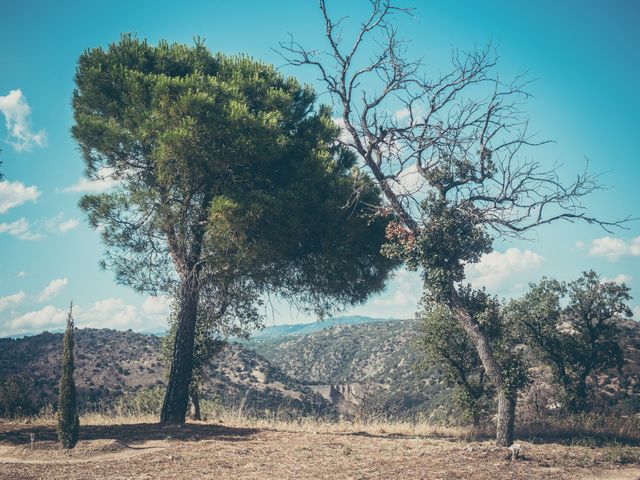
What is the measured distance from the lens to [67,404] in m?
11.2

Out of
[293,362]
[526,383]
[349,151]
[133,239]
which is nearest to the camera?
[526,383]

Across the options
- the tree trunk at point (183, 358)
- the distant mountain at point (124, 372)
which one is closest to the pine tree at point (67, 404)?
the tree trunk at point (183, 358)

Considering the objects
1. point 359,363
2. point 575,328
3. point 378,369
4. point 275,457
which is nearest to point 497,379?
point 275,457

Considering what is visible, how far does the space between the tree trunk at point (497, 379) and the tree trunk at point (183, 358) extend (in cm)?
920

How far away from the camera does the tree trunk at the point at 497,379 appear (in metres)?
12.9

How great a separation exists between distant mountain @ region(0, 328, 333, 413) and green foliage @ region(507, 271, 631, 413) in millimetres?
16798

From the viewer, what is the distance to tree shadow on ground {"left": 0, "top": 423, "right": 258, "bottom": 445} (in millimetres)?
12492

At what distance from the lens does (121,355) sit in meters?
46.7

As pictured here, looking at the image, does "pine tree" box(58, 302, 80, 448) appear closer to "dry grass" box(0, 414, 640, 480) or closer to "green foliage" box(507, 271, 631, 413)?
"dry grass" box(0, 414, 640, 480)

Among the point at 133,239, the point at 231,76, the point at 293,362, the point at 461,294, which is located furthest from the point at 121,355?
the point at 461,294

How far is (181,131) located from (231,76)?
15.4 ft

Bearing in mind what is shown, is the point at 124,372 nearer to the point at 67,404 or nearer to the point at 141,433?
the point at 141,433

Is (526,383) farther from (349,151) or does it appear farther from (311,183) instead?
(349,151)

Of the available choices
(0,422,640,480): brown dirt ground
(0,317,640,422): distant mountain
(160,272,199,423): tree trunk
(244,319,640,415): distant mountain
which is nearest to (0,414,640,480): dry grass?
(0,422,640,480): brown dirt ground
